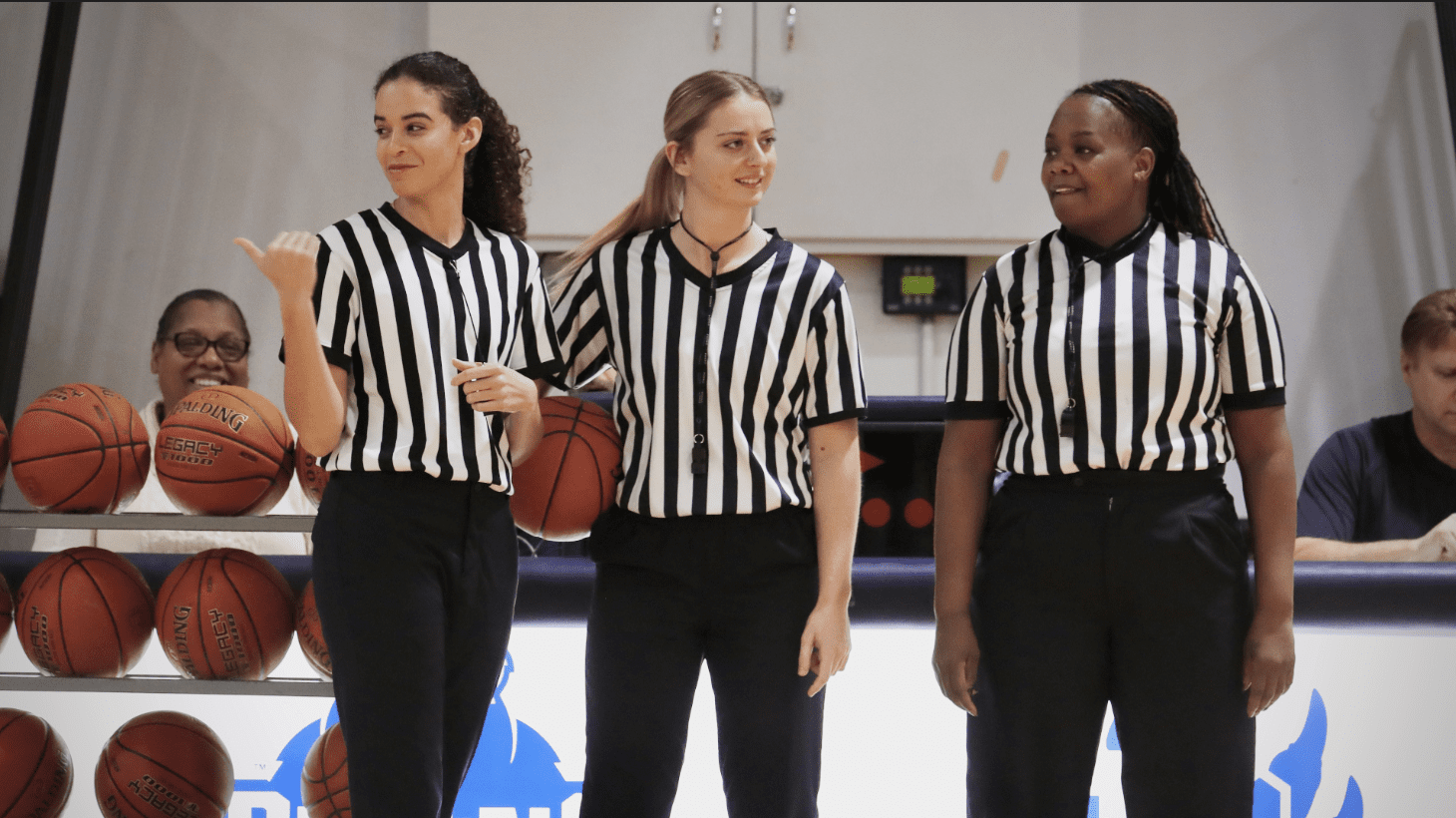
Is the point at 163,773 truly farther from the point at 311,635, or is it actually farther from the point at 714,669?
the point at 714,669

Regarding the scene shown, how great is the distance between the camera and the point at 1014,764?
5.30ft

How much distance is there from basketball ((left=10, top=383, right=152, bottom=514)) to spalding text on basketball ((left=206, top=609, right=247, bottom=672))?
0.31m

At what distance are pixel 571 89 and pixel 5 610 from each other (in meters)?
2.60

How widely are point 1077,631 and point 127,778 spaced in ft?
5.43

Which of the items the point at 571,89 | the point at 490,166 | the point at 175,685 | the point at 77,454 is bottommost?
the point at 175,685

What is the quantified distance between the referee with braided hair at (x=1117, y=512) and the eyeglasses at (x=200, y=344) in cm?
218

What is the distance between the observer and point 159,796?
78.2 inches

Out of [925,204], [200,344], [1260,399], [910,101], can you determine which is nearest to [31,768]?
[200,344]

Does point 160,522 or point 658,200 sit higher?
point 658,200

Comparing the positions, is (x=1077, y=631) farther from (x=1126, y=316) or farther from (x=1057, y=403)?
(x=1126, y=316)

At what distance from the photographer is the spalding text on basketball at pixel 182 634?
6.39 feet

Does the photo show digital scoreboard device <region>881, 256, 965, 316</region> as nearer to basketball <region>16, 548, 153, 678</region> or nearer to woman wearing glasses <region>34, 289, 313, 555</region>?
woman wearing glasses <region>34, 289, 313, 555</region>

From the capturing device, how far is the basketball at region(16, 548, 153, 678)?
6.48ft

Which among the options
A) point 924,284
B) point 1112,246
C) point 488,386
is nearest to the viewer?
point 488,386
